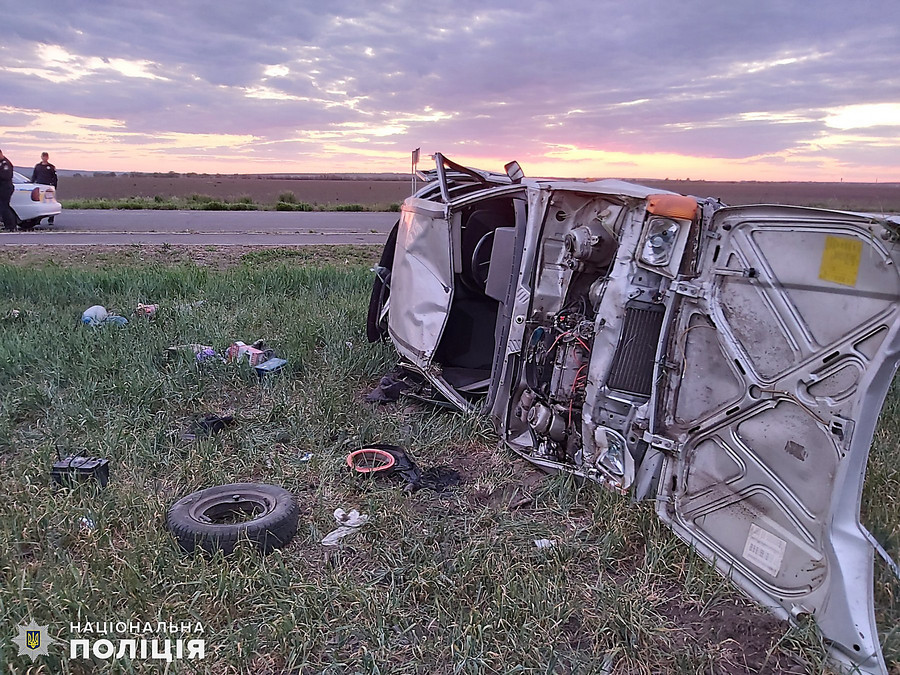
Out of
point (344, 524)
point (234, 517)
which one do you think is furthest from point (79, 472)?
point (344, 524)

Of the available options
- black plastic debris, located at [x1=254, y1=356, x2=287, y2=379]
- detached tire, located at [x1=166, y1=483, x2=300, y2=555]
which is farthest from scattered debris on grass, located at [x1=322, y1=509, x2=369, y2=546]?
black plastic debris, located at [x1=254, y1=356, x2=287, y2=379]

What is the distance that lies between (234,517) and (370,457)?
0.89m

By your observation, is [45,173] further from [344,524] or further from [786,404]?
[786,404]

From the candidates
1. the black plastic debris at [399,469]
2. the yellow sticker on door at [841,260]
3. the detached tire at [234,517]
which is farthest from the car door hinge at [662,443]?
the detached tire at [234,517]

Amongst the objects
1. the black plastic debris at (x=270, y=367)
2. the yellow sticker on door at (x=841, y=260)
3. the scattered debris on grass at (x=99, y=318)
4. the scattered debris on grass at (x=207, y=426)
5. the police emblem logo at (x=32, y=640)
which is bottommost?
the police emblem logo at (x=32, y=640)

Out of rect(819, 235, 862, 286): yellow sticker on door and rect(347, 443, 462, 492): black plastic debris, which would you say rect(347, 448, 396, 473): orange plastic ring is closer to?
rect(347, 443, 462, 492): black plastic debris

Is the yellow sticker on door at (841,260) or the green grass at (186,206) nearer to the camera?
the yellow sticker on door at (841,260)

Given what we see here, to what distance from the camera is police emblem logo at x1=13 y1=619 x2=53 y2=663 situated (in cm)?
232

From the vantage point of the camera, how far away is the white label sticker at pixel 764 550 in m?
2.69

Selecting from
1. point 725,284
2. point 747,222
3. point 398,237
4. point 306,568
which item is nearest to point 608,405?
point 725,284

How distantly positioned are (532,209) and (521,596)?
7.28 feet

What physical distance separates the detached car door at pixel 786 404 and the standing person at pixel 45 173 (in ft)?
50.6

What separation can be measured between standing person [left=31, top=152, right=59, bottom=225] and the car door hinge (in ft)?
50.2

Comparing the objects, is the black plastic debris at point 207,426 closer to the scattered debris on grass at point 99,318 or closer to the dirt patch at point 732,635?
the scattered debris on grass at point 99,318
